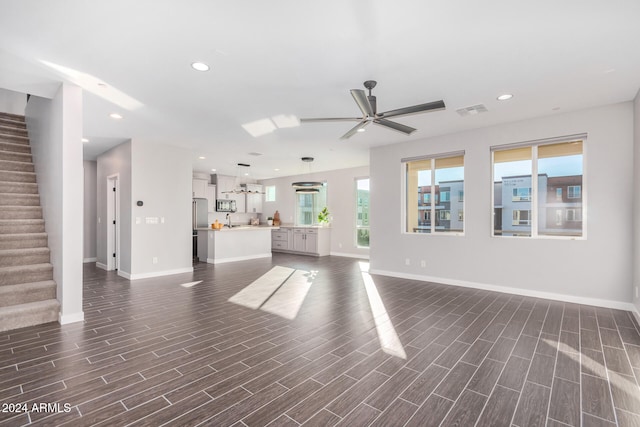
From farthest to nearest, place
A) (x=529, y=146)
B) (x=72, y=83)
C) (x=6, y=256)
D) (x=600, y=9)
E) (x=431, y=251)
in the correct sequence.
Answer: (x=431, y=251) < (x=529, y=146) < (x=6, y=256) < (x=72, y=83) < (x=600, y=9)

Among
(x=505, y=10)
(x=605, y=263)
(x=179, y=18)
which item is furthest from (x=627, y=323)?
(x=179, y=18)

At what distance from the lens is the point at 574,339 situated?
312 centimetres

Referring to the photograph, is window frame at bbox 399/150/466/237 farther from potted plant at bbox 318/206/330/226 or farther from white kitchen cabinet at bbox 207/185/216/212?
white kitchen cabinet at bbox 207/185/216/212

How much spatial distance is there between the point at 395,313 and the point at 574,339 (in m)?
1.78

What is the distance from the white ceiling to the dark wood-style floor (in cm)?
268

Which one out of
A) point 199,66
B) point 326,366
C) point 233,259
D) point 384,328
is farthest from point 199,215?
point 326,366

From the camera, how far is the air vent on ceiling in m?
4.21

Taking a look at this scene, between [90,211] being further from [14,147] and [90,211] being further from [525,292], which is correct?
[525,292]

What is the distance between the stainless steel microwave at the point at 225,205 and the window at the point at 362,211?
448cm

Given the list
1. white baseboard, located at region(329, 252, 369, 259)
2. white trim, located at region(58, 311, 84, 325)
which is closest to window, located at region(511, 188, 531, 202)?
white baseboard, located at region(329, 252, 369, 259)

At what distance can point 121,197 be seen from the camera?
629 cm

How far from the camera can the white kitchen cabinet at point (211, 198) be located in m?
10.2

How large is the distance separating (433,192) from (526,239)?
1.72 meters

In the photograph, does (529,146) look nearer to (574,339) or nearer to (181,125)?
(574,339)
